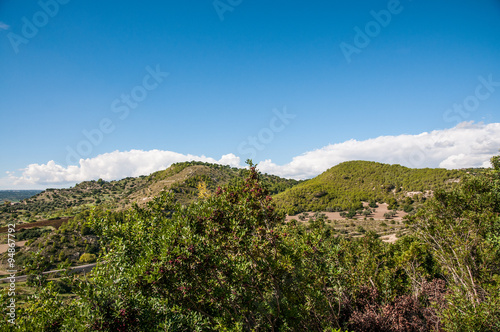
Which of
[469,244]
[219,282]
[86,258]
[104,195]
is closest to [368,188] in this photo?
[469,244]

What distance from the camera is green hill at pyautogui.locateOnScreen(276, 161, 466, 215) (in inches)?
4232

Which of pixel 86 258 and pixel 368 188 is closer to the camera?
pixel 86 258

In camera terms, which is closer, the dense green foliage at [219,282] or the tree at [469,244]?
the dense green foliage at [219,282]

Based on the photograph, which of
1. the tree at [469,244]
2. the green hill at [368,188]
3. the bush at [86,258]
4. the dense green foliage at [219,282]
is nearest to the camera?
the dense green foliage at [219,282]

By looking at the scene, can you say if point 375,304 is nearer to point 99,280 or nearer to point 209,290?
point 209,290

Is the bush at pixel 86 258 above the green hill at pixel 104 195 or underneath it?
underneath

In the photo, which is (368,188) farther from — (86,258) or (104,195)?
(104,195)

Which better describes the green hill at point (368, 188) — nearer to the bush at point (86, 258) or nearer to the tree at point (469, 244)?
the bush at point (86, 258)

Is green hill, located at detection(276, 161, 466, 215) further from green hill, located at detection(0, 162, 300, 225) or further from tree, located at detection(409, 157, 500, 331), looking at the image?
tree, located at detection(409, 157, 500, 331)

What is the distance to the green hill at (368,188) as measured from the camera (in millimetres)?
107500

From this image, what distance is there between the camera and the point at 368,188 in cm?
13662

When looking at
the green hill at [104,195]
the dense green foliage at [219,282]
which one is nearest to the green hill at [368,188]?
the green hill at [104,195]

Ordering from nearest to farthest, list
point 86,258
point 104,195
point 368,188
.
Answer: point 86,258 → point 368,188 → point 104,195

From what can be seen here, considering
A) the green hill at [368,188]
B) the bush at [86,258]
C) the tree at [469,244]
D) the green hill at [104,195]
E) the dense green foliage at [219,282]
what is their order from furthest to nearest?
the green hill at [368,188] → the green hill at [104,195] → the bush at [86,258] → the tree at [469,244] → the dense green foliage at [219,282]
